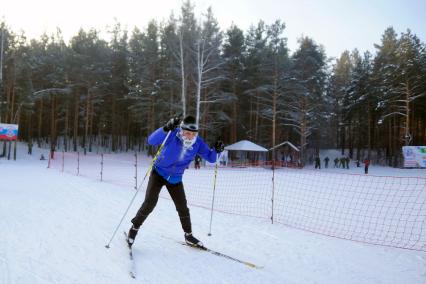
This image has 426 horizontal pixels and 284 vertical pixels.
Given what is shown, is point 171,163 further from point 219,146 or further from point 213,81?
point 213,81

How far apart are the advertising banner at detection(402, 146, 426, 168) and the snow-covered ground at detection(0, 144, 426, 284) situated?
2634 centimetres

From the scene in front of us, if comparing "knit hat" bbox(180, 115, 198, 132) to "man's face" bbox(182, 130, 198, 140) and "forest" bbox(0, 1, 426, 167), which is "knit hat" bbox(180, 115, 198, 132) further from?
"forest" bbox(0, 1, 426, 167)

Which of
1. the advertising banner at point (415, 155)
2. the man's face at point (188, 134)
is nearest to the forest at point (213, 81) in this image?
the advertising banner at point (415, 155)

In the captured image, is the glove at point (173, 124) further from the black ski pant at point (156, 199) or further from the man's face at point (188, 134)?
the black ski pant at point (156, 199)

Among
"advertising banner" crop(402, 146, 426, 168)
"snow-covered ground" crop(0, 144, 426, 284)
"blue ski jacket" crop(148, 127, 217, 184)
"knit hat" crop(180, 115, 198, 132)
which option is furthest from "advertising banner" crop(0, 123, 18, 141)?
"advertising banner" crop(402, 146, 426, 168)

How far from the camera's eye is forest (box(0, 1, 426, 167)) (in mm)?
28344

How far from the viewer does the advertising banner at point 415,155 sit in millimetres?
27703

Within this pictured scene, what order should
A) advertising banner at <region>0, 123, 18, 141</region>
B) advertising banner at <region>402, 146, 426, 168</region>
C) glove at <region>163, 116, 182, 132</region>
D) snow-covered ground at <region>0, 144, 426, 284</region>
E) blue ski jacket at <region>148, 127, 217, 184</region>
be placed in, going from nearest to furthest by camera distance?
snow-covered ground at <region>0, 144, 426, 284</region>, glove at <region>163, 116, 182, 132</region>, blue ski jacket at <region>148, 127, 217, 184</region>, advertising banner at <region>0, 123, 18, 141</region>, advertising banner at <region>402, 146, 426, 168</region>

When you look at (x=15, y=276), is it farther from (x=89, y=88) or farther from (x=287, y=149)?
(x=287, y=149)

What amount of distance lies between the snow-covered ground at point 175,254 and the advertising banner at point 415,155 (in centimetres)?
2634

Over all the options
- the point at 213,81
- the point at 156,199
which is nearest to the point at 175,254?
the point at 156,199

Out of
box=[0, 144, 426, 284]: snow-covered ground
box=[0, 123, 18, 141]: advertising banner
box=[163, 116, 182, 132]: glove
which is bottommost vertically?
box=[0, 144, 426, 284]: snow-covered ground

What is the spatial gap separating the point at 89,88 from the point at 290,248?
34890 mm

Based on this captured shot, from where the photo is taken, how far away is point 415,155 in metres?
28.1
